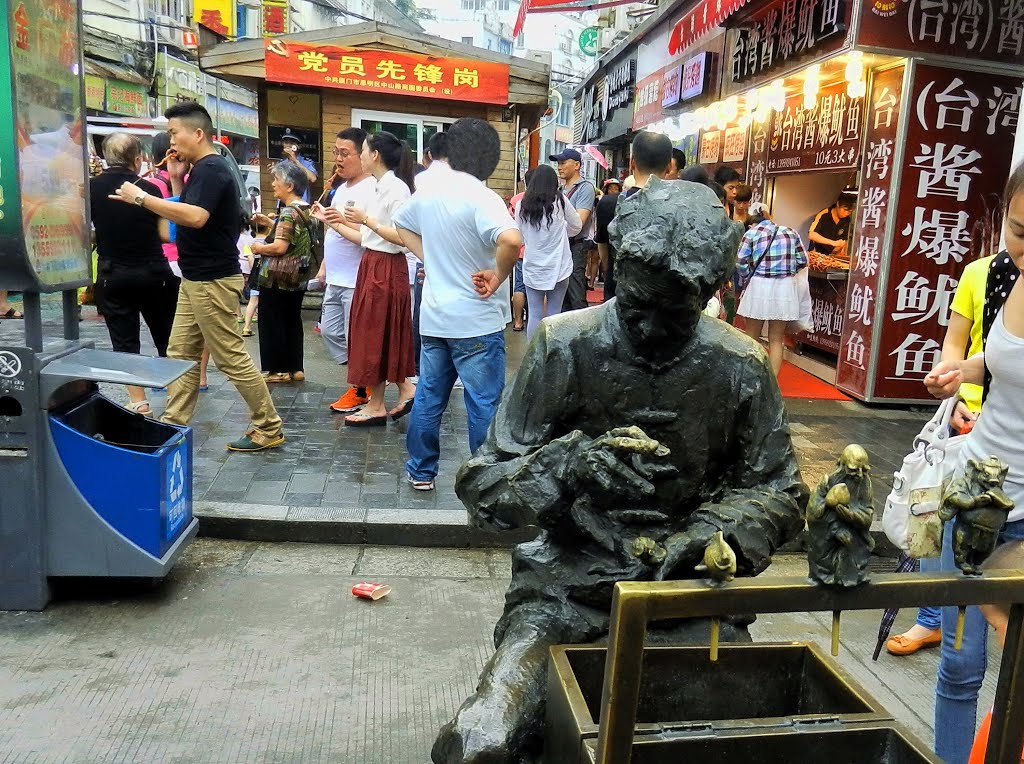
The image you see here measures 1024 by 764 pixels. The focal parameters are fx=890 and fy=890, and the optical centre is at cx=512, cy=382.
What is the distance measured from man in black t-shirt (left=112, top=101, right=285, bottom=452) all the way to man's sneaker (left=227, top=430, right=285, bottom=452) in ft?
1.20

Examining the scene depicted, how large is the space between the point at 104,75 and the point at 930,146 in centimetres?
1797

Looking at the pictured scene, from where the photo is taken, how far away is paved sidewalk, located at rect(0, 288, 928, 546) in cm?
456

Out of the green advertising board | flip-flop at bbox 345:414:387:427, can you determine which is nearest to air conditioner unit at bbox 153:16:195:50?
flip-flop at bbox 345:414:387:427

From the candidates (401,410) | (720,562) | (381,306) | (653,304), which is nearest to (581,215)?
(401,410)

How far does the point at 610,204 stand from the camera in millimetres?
8922

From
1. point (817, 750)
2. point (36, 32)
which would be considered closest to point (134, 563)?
point (36, 32)

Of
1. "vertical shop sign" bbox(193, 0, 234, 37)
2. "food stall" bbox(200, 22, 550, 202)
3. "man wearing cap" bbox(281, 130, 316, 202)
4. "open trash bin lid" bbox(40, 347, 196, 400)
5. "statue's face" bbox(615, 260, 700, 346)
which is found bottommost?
"open trash bin lid" bbox(40, 347, 196, 400)

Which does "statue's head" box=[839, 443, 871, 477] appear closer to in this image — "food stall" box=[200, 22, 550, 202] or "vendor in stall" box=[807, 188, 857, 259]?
"vendor in stall" box=[807, 188, 857, 259]

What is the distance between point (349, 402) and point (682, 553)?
17.1 feet

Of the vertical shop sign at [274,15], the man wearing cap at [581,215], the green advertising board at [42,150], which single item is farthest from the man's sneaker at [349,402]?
the vertical shop sign at [274,15]

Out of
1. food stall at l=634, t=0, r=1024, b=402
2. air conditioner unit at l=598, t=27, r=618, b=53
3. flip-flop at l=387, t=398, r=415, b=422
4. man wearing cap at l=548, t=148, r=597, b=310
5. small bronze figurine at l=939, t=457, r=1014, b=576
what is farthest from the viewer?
air conditioner unit at l=598, t=27, r=618, b=53

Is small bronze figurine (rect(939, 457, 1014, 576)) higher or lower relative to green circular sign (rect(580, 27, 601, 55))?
lower

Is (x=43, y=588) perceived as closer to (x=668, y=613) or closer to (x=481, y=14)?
(x=668, y=613)

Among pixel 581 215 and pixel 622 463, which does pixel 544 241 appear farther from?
pixel 622 463
